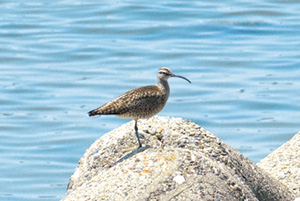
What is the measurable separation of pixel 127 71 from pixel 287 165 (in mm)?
8618

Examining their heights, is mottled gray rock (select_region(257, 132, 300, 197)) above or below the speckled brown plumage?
below

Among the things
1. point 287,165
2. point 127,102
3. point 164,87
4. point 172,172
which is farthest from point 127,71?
point 172,172

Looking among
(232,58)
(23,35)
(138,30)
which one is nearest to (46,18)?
(23,35)

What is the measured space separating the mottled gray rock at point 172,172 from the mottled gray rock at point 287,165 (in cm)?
72

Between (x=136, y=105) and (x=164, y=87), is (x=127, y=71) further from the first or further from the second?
(x=136, y=105)

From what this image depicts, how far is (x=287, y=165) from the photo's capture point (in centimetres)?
909

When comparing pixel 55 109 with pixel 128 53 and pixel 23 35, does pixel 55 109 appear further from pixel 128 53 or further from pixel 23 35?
pixel 23 35

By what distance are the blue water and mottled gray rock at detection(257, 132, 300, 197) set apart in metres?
2.90

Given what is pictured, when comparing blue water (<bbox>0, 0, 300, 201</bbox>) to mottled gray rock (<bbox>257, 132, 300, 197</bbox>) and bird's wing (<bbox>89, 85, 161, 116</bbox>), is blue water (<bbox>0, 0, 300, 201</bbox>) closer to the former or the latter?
mottled gray rock (<bbox>257, 132, 300, 197</bbox>)

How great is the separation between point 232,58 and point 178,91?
2669 mm

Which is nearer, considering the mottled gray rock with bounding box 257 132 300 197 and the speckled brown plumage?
the speckled brown plumage

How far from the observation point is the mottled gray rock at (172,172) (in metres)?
6.37

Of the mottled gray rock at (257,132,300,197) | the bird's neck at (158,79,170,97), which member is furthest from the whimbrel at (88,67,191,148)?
the mottled gray rock at (257,132,300,197)

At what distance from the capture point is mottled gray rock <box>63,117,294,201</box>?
20.9 ft
